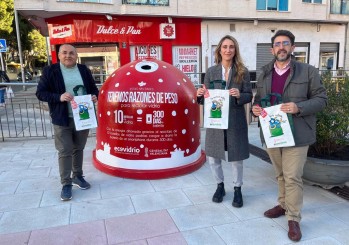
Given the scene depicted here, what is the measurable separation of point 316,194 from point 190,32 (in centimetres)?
1363

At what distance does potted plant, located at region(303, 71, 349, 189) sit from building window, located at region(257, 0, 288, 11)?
14.4 meters

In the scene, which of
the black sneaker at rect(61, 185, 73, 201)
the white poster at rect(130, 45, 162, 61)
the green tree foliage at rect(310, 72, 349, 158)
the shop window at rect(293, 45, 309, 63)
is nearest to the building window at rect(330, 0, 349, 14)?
the shop window at rect(293, 45, 309, 63)

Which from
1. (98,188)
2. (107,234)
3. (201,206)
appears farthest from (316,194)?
(98,188)

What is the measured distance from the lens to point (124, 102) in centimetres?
423

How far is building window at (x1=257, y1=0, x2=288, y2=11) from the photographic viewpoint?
1686 cm

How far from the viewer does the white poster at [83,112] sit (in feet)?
11.7

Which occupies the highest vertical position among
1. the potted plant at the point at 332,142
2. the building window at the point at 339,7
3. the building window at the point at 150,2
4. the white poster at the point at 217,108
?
the building window at the point at 339,7

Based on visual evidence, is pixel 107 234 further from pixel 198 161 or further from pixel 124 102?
pixel 198 161

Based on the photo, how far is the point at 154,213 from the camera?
11.1ft

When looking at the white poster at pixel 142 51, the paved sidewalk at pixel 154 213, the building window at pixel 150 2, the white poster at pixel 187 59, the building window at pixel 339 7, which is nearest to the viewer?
the paved sidewalk at pixel 154 213

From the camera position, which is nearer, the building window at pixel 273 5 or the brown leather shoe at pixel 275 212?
the brown leather shoe at pixel 275 212

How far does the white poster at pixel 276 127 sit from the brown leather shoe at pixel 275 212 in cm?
87

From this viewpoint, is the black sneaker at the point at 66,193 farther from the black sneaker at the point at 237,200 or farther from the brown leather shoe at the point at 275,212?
the brown leather shoe at the point at 275,212

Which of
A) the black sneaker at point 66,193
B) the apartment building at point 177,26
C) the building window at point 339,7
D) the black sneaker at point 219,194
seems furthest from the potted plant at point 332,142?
the building window at point 339,7
